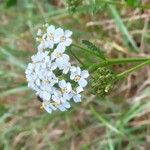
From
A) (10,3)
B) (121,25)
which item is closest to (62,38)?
(121,25)

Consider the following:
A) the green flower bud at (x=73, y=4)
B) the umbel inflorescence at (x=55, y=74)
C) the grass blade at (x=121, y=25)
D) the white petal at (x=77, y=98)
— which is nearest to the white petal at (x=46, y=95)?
the umbel inflorescence at (x=55, y=74)

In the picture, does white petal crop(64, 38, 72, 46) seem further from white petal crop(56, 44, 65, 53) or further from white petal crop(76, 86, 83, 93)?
white petal crop(76, 86, 83, 93)

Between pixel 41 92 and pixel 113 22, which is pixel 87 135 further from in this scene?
pixel 41 92

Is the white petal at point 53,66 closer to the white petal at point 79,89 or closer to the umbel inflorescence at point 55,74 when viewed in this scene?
the umbel inflorescence at point 55,74

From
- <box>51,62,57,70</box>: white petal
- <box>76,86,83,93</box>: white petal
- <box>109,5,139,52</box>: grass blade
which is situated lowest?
<box>109,5,139,52</box>: grass blade

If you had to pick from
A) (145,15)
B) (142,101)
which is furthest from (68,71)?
(145,15)

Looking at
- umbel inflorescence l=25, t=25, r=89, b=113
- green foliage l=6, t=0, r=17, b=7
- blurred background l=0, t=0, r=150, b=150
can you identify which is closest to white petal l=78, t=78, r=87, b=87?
umbel inflorescence l=25, t=25, r=89, b=113

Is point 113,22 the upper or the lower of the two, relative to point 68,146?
upper
